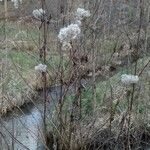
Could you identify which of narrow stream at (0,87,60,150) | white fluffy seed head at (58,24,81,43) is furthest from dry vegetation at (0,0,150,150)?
white fluffy seed head at (58,24,81,43)

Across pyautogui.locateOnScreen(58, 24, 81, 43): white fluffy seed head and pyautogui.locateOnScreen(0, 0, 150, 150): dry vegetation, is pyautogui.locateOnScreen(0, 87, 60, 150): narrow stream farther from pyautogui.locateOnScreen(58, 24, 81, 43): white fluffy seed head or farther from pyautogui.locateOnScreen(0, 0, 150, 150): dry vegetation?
pyautogui.locateOnScreen(58, 24, 81, 43): white fluffy seed head

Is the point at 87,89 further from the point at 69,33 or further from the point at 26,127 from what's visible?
the point at 69,33

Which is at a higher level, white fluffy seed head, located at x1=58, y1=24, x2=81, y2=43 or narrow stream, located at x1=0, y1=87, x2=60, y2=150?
white fluffy seed head, located at x1=58, y1=24, x2=81, y2=43

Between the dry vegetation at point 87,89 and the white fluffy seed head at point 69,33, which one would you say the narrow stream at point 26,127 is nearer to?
the dry vegetation at point 87,89

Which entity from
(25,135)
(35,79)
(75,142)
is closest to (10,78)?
(35,79)

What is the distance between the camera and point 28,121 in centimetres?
732

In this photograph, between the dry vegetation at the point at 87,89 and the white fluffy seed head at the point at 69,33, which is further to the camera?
the dry vegetation at the point at 87,89

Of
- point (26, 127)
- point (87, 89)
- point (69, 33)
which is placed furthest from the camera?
point (87, 89)

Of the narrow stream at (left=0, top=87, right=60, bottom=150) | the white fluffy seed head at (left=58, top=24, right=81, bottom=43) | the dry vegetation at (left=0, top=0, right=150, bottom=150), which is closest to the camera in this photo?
the white fluffy seed head at (left=58, top=24, right=81, bottom=43)

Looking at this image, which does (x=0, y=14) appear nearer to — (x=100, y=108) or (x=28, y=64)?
(x=28, y=64)

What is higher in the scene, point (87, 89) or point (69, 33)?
point (69, 33)

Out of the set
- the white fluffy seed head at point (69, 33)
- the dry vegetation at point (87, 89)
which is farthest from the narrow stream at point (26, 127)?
the white fluffy seed head at point (69, 33)

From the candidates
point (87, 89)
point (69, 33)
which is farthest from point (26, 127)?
point (69, 33)

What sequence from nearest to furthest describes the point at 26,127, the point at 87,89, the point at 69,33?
the point at 69,33
the point at 26,127
the point at 87,89
